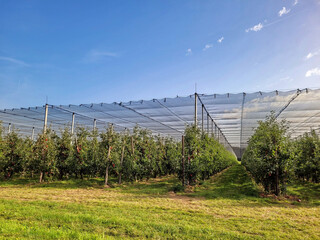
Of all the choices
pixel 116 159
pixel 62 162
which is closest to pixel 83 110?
pixel 62 162

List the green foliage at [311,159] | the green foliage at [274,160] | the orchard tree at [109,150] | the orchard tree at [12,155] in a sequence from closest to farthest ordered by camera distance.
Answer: the green foliage at [274,160]
the orchard tree at [109,150]
the green foliage at [311,159]
the orchard tree at [12,155]

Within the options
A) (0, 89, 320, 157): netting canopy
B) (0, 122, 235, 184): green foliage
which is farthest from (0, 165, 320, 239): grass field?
(0, 89, 320, 157): netting canopy

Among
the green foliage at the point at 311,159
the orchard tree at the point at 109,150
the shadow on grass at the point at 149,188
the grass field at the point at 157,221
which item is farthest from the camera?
the green foliage at the point at 311,159

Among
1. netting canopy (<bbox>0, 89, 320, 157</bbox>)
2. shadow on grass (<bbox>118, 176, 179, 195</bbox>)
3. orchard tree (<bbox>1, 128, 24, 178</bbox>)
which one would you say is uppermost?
netting canopy (<bbox>0, 89, 320, 157</bbox>)

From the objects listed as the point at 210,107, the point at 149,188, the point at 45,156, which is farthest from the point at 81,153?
the point at 210,107

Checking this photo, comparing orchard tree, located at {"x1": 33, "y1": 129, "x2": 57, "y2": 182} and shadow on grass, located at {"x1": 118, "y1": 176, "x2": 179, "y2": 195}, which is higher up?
orchard tree, located at {"x1": 33, "y1": 129, "x2": 57, "y2": 182}

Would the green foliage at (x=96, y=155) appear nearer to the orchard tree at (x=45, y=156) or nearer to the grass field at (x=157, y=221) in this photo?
the orchard tree at (x=45, y=156)

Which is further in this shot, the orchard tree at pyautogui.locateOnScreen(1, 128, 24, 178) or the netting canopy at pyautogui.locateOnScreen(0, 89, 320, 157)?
the orchard tree at pyautogui.locateOnScreen(1, 128, 24, 178)

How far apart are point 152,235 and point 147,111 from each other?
1180 centimetres

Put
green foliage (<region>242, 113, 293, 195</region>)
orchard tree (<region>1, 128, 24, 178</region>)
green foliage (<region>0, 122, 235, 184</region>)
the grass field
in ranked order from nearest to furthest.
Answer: the grass field < green foliage (<region>242, 113, 293, 195</region>) < green foliage (<region>0, 122, 235, 184</region>) < orchard tree (<region>1, 128, 24, 178</region>)

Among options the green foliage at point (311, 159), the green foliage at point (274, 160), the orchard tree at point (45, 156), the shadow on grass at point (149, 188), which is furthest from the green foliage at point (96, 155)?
the green foliage at point (311, 159)

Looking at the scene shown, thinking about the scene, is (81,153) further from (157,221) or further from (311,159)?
(311,159)

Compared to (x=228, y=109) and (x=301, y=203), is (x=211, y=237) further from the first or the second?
(x=228, y=109)

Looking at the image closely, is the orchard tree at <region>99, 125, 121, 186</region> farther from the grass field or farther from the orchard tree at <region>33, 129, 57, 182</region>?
the grass field
